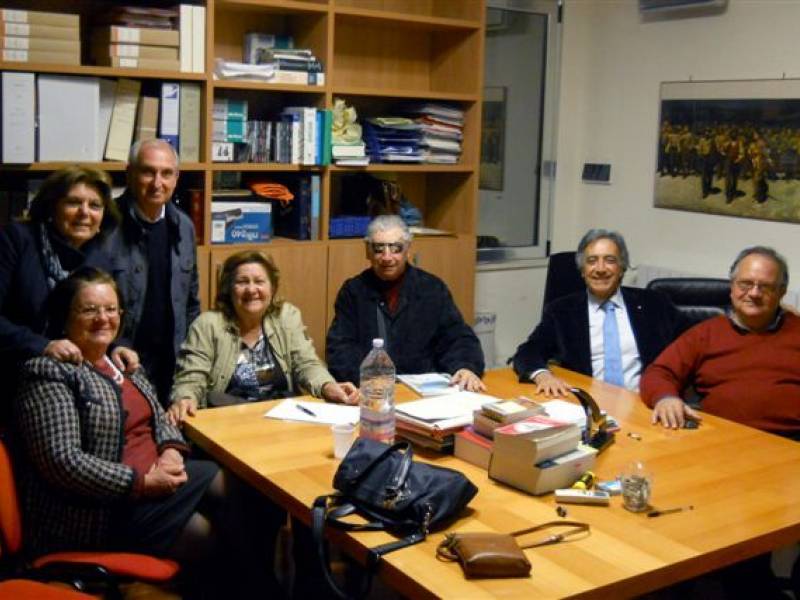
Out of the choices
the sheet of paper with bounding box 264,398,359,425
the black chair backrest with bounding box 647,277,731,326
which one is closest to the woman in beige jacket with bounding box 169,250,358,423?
the sheet of paper with bounding box 264,398,359,425

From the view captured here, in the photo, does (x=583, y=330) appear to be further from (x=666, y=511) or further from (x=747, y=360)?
(x=666, y=511)

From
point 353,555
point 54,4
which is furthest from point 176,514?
point 54,4

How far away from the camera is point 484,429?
249cm

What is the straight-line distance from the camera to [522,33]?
5461 mm

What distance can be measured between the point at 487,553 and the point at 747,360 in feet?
5.42

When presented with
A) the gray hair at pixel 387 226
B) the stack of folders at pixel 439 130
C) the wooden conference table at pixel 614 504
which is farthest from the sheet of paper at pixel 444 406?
the stack of folders at pixel 439 130

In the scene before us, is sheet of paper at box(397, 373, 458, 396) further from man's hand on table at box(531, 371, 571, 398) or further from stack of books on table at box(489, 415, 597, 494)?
stack of books on table at box(489, 415, 597, 494)

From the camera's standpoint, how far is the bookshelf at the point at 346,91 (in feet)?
13.7

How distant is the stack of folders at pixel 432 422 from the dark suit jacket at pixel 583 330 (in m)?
0.86

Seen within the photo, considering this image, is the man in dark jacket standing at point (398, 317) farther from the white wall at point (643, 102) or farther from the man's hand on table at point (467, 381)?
the white wall at point (643, 102)

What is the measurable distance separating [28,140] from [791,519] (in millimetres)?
2891

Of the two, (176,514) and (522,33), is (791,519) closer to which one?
(176,514)

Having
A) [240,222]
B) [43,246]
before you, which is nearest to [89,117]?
[240,222]

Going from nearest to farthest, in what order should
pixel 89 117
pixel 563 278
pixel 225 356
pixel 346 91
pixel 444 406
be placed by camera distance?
pixel 444 406
pixel 225 356
pixel 89 117
pixel 563 278
pixel 346 91
